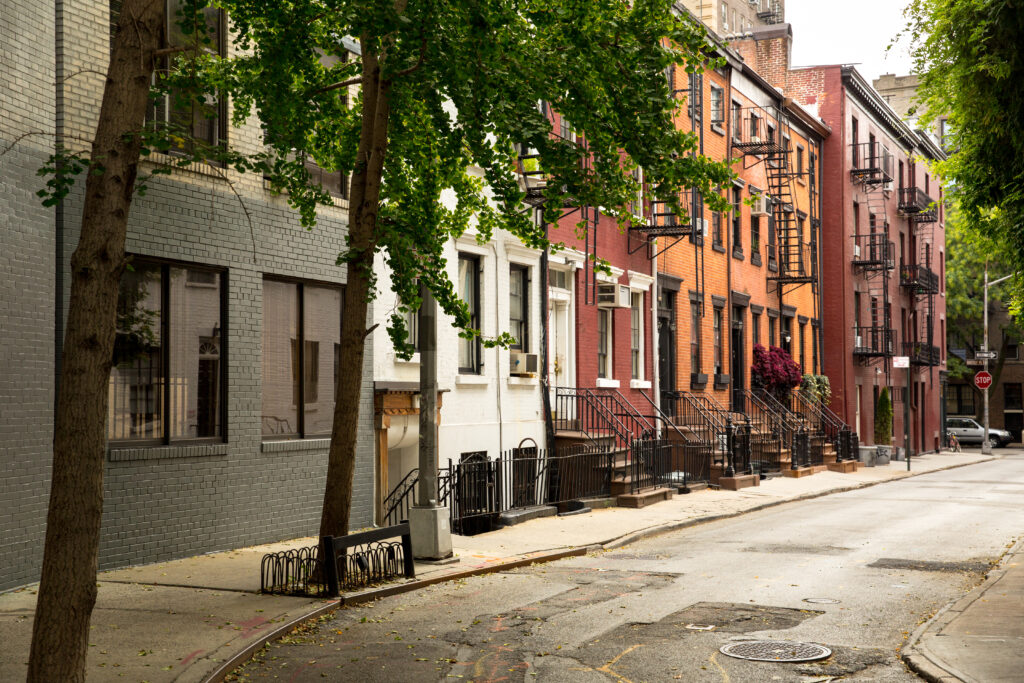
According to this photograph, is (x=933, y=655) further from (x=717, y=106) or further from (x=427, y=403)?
(x=717, y=106)

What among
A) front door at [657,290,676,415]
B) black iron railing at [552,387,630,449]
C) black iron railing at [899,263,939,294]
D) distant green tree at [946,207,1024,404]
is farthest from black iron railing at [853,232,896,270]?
black iron railing at [552,387,630,449]

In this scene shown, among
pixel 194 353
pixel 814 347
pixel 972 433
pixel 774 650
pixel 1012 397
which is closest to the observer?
pixel 774 650

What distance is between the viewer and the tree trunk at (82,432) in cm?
596

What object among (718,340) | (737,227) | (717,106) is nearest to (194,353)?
(718,340)

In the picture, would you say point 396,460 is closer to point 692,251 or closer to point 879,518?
point 879,518

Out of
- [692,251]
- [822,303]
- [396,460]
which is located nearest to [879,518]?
[396,460]

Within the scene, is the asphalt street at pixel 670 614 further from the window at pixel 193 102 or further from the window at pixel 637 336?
the window at pixel 637 336

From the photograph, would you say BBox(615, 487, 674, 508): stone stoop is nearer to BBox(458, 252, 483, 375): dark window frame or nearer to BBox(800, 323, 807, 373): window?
BBox(458, 252, 483, 375): dark window frame

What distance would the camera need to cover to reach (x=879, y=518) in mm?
19719

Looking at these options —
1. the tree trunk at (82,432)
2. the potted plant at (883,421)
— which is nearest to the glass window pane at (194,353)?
the tree trunk at (82,432)

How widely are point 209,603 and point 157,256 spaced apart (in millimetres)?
4622

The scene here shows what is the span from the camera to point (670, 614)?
10.2 metres

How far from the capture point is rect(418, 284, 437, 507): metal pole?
42.2ft

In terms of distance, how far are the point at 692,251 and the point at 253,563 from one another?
1867cm
